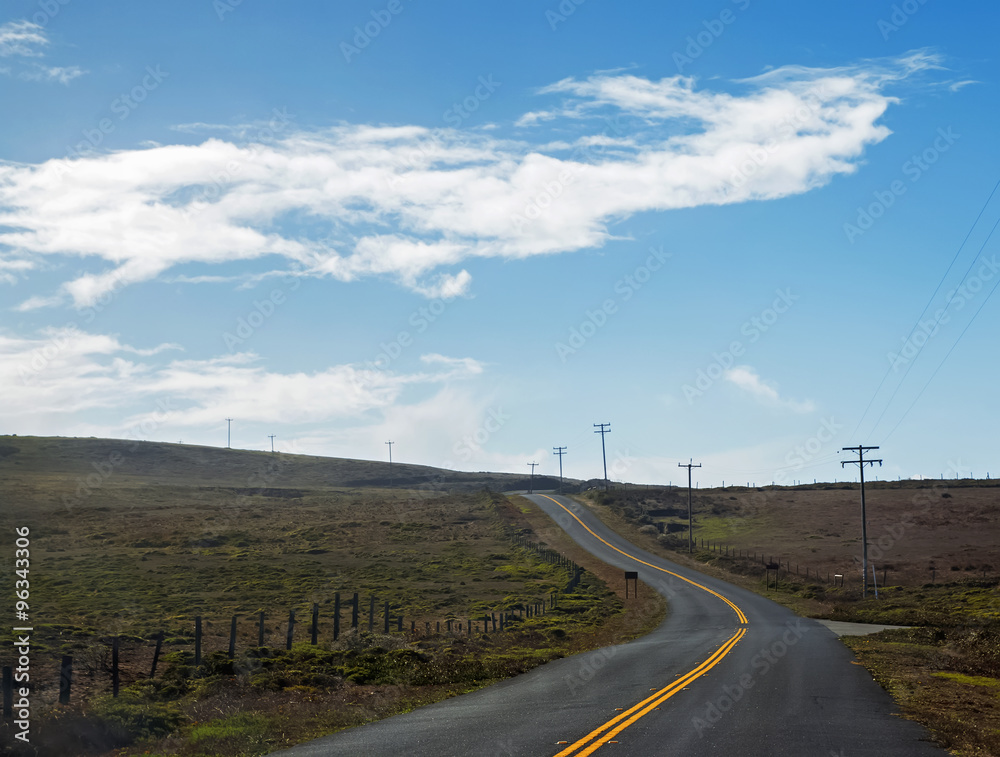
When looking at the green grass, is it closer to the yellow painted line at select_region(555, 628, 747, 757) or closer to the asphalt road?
the asphalt road

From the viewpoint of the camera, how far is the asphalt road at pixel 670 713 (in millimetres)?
12375

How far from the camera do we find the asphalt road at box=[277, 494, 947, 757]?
1238cm

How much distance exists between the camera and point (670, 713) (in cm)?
1507

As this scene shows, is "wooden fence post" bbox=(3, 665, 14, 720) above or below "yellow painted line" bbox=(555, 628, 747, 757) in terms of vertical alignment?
above

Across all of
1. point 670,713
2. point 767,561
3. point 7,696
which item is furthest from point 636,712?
point 767,561

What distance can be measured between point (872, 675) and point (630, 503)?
325 feet

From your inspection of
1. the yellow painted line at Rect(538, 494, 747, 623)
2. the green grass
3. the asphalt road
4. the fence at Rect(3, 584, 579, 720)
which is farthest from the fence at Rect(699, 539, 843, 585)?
the asphalt road

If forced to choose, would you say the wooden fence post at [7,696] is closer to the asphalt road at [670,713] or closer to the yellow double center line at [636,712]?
the asphalt road at [670,713]

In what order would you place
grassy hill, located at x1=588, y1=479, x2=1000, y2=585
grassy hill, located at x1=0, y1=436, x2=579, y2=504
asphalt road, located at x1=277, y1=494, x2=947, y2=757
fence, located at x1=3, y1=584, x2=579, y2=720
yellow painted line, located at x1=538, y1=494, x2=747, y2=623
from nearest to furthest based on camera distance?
asphalt road, located at x1=277, y1=494, x2=947, y2=757
fence, located at x1=3, y1=584, x2=579, y2=720
yellow painted line, located at x1=538, y1=494, x2=747, y2=623
grassy hill, located at x1=588, y1=479, x2=1000, y2=585
grassy hill, located at x1=0, y1=436, x2=579, y2=504

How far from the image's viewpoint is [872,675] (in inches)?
848

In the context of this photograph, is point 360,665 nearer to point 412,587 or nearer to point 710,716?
point 710,716

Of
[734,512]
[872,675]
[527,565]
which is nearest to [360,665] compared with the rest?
[872,675]

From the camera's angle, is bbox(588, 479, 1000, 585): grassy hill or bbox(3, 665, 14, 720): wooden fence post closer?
bbox(3, 665, 14, 720): wooden fence post

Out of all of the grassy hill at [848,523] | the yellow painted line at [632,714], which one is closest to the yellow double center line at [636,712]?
the yellow painted line at [632,714]
